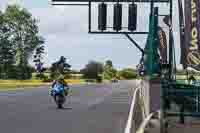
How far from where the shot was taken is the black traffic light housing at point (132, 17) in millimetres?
31683

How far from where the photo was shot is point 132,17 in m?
32.3

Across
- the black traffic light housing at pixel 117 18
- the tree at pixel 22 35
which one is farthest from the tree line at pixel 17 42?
the black traffic light housing at pixel 117 18

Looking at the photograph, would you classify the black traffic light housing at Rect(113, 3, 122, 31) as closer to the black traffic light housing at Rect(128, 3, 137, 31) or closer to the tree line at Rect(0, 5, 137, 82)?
the black traffic light housing at Rect(128, 3, 137, 31)

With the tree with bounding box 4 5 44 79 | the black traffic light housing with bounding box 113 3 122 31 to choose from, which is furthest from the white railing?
the tree with bounding box 4 5 44 79

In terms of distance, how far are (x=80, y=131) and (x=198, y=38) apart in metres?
5.32

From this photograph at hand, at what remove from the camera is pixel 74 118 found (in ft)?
78.9

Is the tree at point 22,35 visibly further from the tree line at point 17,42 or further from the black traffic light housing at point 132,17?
the black traffic light housing at point 132,17

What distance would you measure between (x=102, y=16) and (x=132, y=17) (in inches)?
62.3

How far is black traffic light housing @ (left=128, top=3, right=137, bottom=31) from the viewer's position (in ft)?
104

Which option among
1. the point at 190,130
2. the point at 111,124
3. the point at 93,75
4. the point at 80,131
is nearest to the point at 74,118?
the point at 111,124

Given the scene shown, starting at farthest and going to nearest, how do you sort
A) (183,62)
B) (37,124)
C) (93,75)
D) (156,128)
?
(93,75) → (37,124) → (183,62) → (156,128)

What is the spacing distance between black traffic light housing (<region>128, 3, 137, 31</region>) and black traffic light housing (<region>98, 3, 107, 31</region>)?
1.22 m

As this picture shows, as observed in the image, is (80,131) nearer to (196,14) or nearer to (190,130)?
(190,130)

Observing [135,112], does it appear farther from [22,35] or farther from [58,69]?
[22,35]
